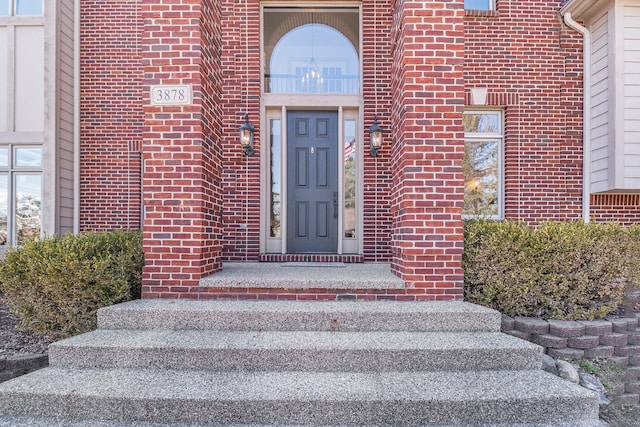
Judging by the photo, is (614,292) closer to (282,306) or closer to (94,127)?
(282,306)

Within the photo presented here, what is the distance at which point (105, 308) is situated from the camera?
279 cm

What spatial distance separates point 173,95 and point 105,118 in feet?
10.5

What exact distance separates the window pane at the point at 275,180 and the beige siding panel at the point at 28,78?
12.0ft

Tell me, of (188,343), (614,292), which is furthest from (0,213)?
(614,292)

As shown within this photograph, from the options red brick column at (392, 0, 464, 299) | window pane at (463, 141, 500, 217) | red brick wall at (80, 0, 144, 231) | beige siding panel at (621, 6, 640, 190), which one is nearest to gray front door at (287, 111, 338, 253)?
window pane at (463, 141, 500, 217)

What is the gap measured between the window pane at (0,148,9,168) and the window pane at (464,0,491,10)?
773 centimetres

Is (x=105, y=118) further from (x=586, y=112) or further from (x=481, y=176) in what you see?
(x=586, y=112)

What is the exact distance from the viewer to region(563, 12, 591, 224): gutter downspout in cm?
521

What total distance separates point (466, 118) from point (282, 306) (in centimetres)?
440

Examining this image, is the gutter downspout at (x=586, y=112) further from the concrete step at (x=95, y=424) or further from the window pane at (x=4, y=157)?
the window pane at (x=4, y=157)

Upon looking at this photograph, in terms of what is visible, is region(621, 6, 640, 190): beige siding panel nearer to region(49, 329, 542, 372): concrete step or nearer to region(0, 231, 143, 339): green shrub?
region(49, 329, 542, 372): concrete step

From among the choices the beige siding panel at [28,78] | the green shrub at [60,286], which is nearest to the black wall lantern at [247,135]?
the green shrub at [60,286]

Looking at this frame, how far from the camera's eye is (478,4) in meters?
5.46

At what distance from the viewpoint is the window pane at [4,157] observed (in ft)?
17.5
